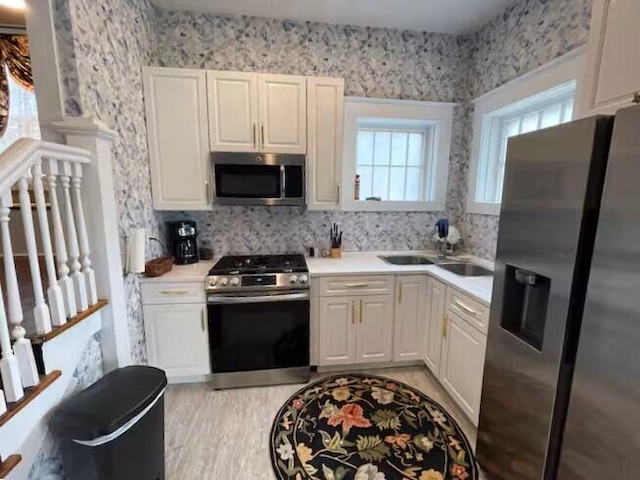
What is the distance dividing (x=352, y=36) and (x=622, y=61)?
2.12 metres

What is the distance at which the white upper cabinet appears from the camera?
118cm

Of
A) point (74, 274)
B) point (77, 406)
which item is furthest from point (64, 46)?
point (77, 406)

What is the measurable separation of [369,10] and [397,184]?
1533 millimetres

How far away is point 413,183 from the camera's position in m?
3.24

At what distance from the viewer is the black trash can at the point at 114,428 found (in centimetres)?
118

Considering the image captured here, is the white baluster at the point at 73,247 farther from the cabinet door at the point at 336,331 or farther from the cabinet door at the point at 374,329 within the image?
the cabinet door at the point at 374,329

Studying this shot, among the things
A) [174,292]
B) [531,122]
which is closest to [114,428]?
[174,292]

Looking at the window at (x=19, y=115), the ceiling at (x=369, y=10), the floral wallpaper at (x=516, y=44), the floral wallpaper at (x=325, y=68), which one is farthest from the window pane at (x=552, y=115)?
the window at (x=19, y=115)

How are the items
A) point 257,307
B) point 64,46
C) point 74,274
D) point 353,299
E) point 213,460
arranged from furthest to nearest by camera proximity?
point 353,299 < point 257,307 < point 213,460 < point 64,46 < point 74,274

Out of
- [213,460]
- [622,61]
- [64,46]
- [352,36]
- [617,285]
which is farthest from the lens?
[352,36]

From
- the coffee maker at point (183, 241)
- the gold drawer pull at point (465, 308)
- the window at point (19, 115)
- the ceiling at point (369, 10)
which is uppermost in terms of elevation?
the ceiling at point (369, 10)

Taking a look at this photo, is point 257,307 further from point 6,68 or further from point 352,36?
point 6,68

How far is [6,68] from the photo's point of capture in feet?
10.0

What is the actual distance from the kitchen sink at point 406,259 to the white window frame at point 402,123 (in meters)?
0.47
